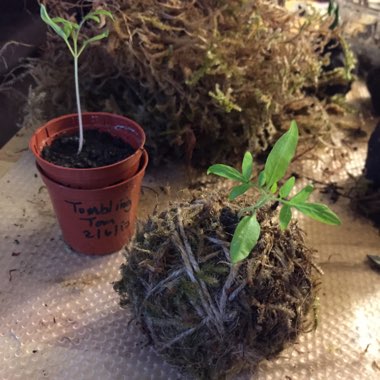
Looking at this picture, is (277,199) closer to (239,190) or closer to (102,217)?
(239,190)

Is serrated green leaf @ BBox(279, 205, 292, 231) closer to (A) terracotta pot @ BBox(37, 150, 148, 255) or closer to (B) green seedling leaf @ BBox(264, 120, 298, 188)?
(B) green seedling leaf @ BBox(264, 120, 298, 188)

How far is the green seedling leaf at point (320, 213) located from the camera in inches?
22.4

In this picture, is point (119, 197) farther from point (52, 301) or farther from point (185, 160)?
point (185, 160)

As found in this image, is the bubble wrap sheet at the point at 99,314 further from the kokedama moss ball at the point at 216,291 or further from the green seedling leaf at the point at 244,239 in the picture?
the green seedling leaf at the point at 244,239

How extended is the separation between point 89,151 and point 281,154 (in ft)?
1.47

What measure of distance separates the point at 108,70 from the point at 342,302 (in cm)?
69

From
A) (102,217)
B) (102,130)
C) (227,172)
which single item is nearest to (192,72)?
(102,130)

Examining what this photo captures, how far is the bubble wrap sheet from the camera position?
0.73m

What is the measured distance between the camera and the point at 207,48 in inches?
40.6

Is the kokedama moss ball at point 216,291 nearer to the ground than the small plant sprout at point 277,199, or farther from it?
nearer to the ground

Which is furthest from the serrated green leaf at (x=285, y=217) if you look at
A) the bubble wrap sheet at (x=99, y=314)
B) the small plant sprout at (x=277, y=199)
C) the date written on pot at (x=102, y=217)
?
the date written on pot at (x=102, y=217)

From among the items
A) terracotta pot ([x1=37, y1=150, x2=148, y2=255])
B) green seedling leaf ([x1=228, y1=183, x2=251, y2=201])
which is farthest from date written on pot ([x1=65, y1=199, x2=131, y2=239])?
green seedling leaf ([x1=228, y1=183, x2=251, y2=201])

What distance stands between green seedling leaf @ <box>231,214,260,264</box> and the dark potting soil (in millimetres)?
387

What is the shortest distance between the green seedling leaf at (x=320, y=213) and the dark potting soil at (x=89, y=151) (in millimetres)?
416
